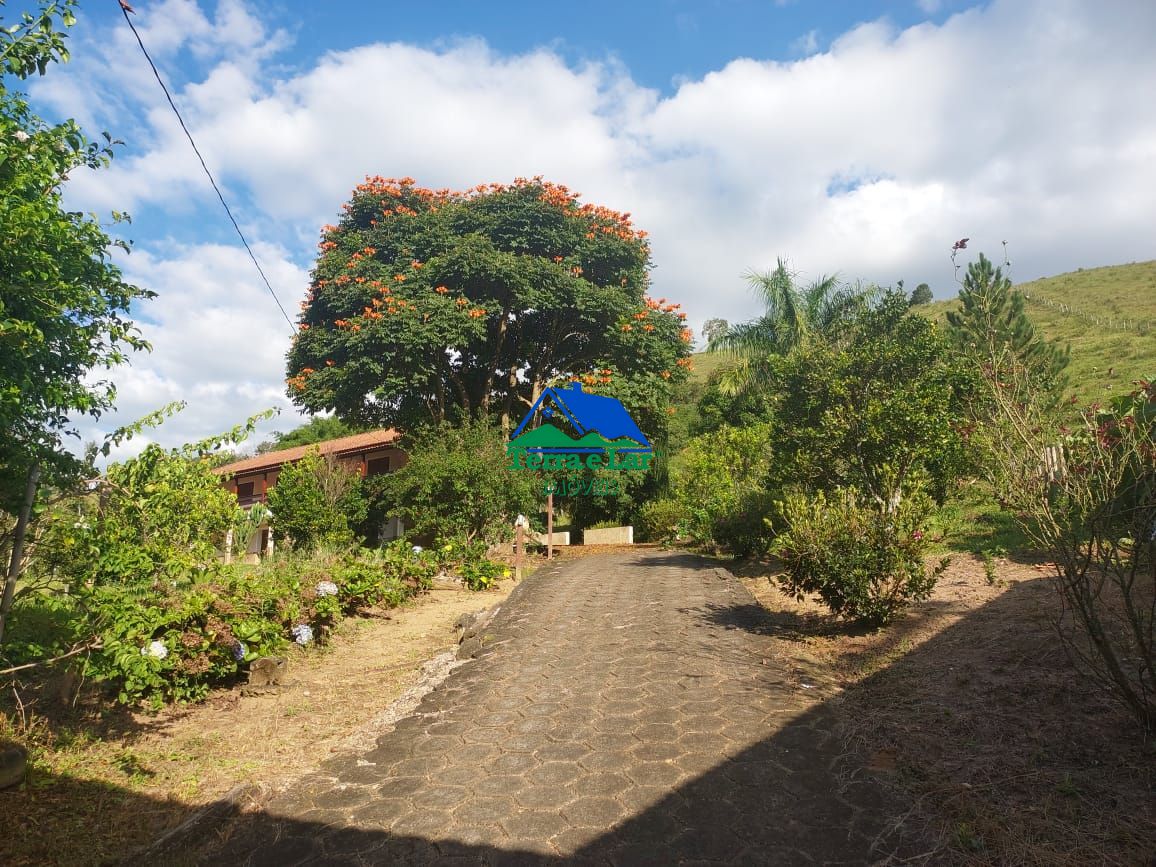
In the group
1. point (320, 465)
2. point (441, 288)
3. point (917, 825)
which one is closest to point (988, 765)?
point (917, 825)

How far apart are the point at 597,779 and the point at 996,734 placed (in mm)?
2497

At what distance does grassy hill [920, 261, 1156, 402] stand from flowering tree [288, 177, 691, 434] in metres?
8.13

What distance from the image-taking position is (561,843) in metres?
3.38

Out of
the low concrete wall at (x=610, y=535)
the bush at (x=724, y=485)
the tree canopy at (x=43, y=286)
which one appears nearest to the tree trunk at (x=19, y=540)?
the tree canopy at (x=43, y=286)

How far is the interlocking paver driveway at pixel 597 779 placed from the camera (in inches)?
131

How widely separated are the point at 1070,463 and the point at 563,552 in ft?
54.2

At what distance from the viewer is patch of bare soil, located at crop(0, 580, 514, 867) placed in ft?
11.3

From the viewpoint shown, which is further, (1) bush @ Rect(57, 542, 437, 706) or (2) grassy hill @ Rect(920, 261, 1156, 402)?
(2) grassy hill @ Rect(920, 261, 1156, 402)

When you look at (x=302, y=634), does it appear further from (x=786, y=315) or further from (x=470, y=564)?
(x=786, y=315)

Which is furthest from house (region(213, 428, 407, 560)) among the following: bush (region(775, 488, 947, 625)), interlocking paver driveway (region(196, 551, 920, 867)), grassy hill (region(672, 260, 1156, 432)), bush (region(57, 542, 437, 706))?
interlocking paver driveway (region(196, 551, 920, 867))

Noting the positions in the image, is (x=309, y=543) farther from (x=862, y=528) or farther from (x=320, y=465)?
(x=862, y=528)

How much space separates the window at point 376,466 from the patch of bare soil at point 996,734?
23688mm

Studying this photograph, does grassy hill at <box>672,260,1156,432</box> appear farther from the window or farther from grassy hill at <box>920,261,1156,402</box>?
the window

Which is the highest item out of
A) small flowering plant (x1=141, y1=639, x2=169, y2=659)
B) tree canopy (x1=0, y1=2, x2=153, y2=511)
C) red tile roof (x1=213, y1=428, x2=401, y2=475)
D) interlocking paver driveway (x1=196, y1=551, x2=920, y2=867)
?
red tile roof (x1=213, y1=428, x2=401, y2=475)
